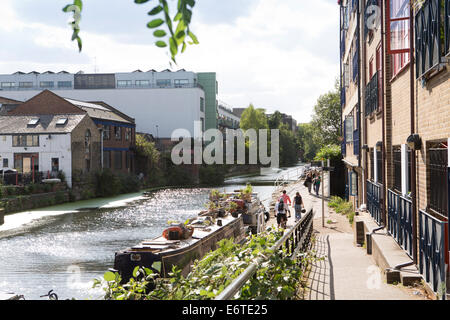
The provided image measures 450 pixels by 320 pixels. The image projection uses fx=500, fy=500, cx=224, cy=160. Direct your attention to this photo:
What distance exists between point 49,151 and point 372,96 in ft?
109

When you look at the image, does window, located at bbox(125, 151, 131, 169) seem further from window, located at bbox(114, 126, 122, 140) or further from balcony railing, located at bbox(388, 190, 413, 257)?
balcony railing, located at bbox(388, 190, 413, 257)

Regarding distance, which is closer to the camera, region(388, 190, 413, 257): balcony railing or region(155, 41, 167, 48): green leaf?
region(155, 41, 167, 48): green leaf

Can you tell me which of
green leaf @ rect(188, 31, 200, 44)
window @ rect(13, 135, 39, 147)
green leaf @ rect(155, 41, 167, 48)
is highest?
window @ rect(13, 135, 39, 147)

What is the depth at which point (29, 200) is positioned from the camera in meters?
34.6

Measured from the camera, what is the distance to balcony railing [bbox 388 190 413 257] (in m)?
8.83

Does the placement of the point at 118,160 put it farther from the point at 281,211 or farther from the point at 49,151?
the point at 281,211

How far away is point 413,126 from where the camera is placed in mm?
8406

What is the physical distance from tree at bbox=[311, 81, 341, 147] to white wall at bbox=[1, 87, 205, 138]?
57.6ft

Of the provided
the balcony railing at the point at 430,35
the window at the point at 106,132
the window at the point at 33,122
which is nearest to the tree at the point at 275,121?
the window at the point at 106,132

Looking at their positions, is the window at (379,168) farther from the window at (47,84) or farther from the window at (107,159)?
the window at (47,84)

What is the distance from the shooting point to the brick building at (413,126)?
20.8ft

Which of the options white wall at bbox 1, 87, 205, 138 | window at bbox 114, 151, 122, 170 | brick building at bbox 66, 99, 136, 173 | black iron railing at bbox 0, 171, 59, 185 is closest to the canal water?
black iron railing at bbox 0, 171, 59, 185

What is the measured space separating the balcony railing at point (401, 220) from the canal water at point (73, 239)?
5.49m
